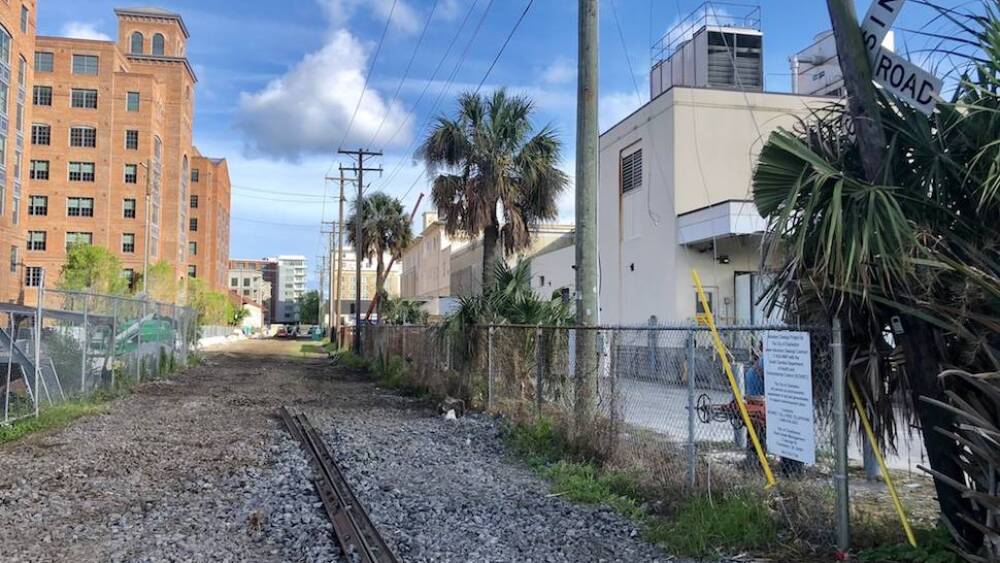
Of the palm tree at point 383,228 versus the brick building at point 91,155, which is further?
the brick building at point 91,155

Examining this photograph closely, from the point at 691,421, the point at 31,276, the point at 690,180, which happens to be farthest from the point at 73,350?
the point at 31,276

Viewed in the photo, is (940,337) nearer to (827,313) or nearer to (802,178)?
(827,313)

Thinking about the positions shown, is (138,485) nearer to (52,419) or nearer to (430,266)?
(52,419)

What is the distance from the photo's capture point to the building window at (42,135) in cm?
7194

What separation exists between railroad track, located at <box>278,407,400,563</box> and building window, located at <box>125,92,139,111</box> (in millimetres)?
73509

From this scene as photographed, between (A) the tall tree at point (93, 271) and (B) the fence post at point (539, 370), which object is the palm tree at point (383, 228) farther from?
(B) the fence post at point (539, 370)

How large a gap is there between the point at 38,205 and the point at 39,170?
3258 millimetres

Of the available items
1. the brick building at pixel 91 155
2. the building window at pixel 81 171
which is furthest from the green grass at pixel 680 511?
the building window at pixel 81 171

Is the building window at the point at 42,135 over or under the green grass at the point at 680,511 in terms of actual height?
over

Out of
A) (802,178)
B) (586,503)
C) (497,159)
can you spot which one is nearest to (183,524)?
(586,503)

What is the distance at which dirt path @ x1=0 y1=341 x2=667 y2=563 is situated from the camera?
20.5 ft

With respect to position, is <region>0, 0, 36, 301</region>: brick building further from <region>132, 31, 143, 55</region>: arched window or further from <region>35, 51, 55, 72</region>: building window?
<region>132, 31, 143, 55</region>: arched window

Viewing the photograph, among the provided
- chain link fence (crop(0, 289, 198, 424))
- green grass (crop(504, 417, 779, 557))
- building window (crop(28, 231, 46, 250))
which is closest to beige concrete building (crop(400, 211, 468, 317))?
chain link fence (crop(0, 289, 198, 424))

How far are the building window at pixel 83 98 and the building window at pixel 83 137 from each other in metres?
2.10
